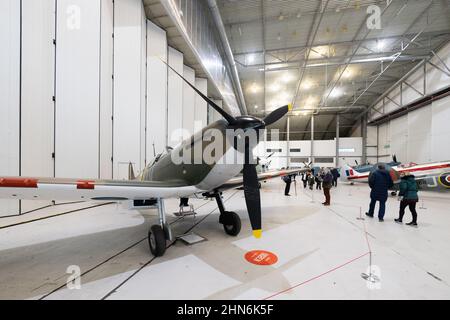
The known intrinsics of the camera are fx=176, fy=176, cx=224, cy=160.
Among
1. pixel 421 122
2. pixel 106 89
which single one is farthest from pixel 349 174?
pixel 106 89

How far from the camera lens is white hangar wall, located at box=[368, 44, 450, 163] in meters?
11.9

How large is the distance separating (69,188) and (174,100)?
8.01 metres

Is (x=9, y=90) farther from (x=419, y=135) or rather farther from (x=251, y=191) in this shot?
(x=419, y=135)

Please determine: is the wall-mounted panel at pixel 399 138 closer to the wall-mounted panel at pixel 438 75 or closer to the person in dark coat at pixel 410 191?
the wall-mounted panel at pixel 438 75

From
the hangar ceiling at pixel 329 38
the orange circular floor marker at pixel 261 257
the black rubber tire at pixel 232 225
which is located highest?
the hangar ceiling at pixel 329 38

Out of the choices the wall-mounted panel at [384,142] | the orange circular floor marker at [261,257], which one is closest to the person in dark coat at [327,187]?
the orange circular floor marker at [261,257]

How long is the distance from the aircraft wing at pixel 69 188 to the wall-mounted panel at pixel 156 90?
18.1ft

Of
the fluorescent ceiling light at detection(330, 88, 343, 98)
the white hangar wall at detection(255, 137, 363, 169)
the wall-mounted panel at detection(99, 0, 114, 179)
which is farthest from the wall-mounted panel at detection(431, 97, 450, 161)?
the wall-mounted panel at detection(99, 0, 114, 179)

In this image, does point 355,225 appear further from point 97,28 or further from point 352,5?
point 352,5

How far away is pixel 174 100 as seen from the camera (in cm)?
911

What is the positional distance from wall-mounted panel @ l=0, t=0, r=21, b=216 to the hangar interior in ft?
0.07

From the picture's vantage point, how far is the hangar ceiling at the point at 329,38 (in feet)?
28.9
